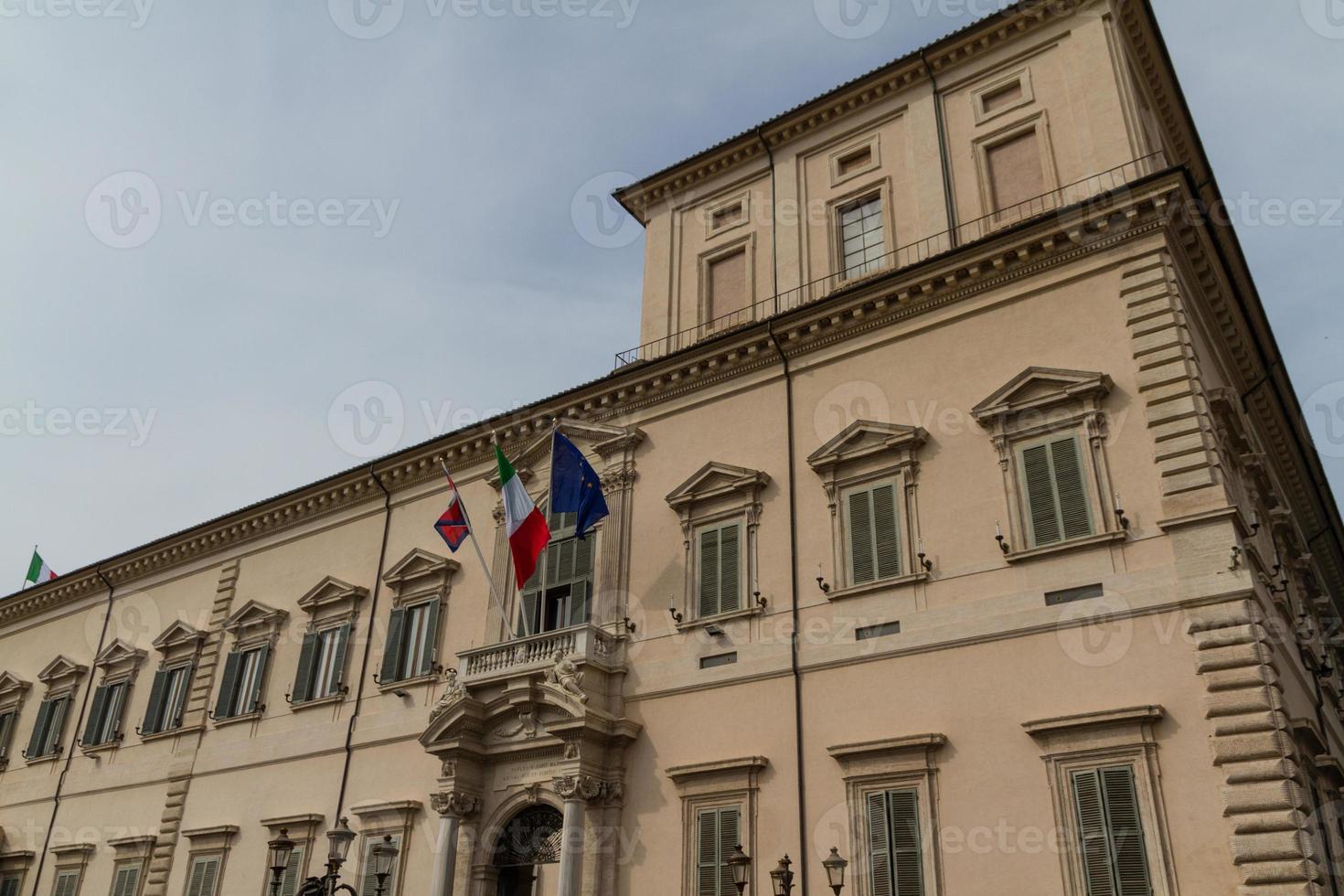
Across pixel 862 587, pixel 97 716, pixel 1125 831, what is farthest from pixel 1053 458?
pixel 97 716

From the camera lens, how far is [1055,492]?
53.7 ft

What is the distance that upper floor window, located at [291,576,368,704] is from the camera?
24297 mm

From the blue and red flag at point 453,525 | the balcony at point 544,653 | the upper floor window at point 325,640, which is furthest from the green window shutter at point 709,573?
the upper floor window at point 325,640

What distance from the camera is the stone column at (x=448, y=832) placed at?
63.7 feet

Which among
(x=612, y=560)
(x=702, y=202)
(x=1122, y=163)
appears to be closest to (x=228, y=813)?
(x=612, y=560)

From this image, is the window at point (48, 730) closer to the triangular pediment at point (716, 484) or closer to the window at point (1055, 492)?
the triangular pediment at point (716, 484)

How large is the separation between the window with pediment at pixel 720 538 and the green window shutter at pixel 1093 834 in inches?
241

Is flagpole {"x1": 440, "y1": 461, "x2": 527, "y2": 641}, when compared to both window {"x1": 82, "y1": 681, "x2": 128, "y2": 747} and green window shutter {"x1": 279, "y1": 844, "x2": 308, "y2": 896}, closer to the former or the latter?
green window shutter {"x1": 279, "y1": 844, "x2": 308, "y2": 896}

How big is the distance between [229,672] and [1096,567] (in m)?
20.6

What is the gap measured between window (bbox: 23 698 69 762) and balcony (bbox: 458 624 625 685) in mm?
16668

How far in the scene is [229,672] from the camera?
86.7 feet

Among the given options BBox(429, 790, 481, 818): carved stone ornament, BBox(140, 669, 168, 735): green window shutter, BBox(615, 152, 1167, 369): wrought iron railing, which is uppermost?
BBox(615, 152, 1167, 369): wrought iron railing

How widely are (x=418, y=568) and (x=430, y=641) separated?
1.89 metres

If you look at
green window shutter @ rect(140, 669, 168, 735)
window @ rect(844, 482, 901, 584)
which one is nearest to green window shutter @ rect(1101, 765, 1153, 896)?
window @ rect(844, 482, 901, 584)
